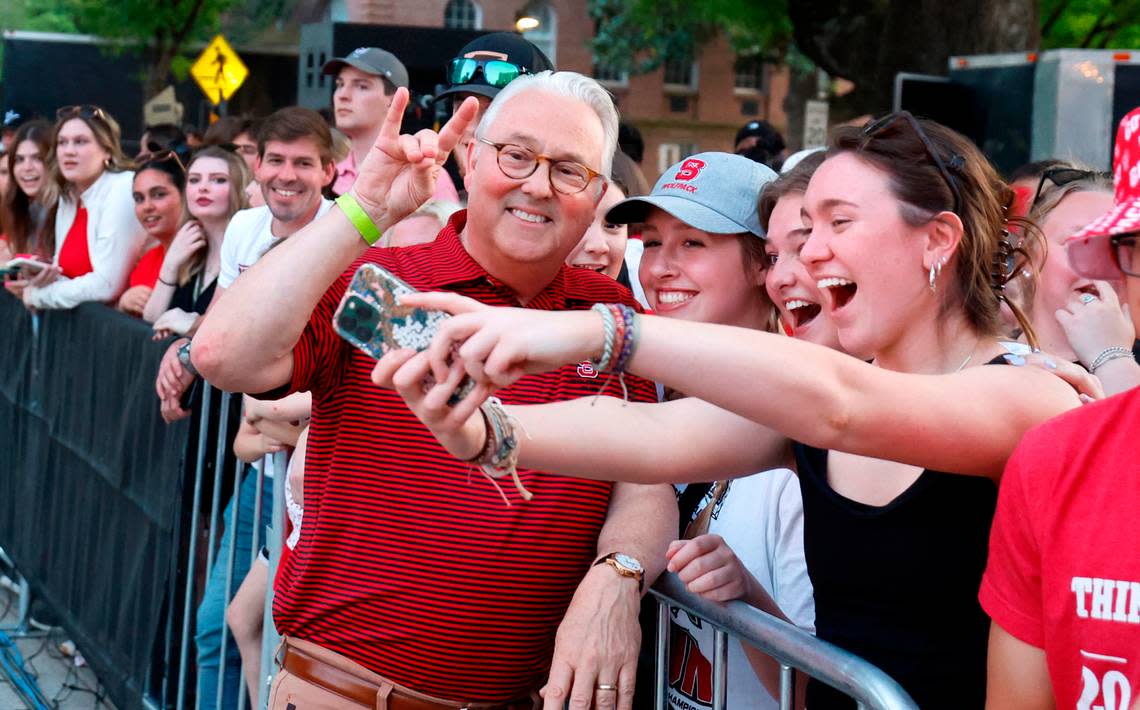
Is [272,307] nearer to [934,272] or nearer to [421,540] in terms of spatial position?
[421,540]

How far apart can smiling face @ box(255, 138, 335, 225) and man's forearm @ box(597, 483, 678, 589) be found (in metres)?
3.12

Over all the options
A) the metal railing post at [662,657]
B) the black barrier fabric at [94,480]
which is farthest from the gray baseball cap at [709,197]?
the black barrier fabric at [94,480]

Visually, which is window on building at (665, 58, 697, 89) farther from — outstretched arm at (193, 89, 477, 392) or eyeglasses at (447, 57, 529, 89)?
outstretched arm at (193, 89, 477, 392)

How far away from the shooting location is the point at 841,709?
8.66 ft

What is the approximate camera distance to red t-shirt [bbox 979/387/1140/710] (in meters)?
2.05

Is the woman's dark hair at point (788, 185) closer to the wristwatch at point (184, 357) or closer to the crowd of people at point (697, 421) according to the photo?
the crowd of people at point (697, 421)

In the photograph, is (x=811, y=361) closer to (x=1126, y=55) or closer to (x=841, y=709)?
(x=841, y=709)

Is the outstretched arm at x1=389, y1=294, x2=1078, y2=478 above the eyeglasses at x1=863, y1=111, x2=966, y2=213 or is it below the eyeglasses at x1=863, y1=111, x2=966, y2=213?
below

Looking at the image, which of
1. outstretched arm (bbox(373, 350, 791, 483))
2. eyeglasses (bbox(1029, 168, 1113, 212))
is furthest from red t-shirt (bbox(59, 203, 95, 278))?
outstretched arm (bbox(373, 350, 791, 483))

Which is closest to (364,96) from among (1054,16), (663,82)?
(1054,16)

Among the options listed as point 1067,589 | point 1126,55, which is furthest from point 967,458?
point 1126,55

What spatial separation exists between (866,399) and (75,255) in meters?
6.60

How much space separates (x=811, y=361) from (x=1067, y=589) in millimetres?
501

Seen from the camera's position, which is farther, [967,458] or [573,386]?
[573,386]
